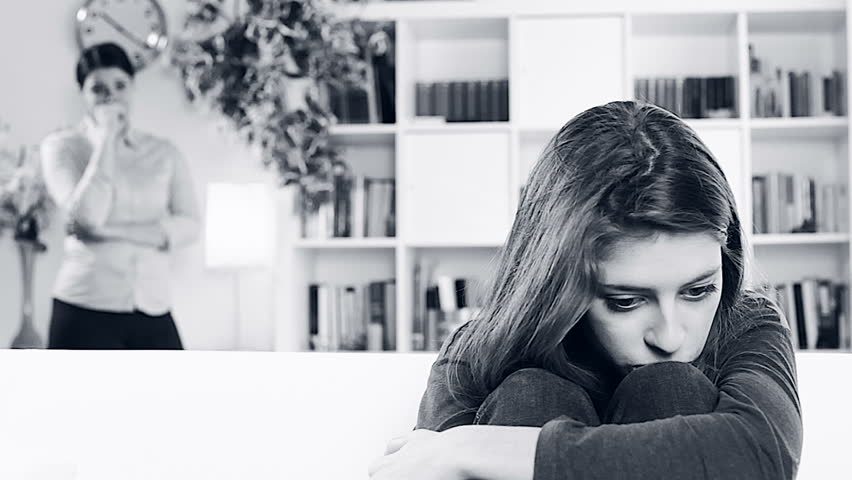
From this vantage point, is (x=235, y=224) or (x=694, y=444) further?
(x=235, y=224)

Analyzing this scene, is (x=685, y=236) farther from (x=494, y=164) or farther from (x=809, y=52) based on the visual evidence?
(x=809, y=52)

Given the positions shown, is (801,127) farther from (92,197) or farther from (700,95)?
(92,197)

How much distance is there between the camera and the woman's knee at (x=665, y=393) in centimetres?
108

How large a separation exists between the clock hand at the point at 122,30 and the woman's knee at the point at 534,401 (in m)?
3.43

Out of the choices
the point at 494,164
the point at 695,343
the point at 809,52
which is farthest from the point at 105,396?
the point at 809,52

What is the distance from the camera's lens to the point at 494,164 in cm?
382

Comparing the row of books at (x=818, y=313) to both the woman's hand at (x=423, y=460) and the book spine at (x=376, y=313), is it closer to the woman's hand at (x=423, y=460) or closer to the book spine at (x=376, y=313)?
the book spine at (x=376, y=313)

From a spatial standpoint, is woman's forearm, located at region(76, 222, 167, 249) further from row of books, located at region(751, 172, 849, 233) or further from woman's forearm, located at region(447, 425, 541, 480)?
woman's forearm, located at region(447, 425, 541, 480)

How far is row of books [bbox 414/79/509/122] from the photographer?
389 cm

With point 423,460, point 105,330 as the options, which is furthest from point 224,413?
point 105,330

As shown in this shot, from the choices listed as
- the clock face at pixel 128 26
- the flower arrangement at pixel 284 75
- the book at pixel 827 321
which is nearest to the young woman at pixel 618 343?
the flower arrangement at pixel 284 75

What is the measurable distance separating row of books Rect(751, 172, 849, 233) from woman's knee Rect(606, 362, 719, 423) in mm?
2835

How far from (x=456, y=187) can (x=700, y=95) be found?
3.27 ft

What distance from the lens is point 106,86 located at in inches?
131
